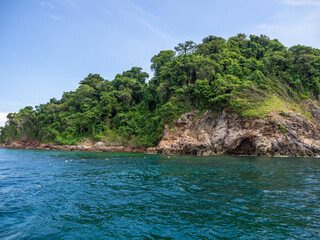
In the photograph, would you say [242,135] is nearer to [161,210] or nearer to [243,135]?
[243,135]

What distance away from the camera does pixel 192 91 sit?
164 feet

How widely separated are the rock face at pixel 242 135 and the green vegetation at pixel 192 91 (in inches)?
85.5

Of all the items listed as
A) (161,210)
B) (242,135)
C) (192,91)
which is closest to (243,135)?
(242,135)

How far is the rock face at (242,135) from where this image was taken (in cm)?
3719

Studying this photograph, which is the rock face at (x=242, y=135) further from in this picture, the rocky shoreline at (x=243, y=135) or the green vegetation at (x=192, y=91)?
the green vegetation at (x=192, y=91)

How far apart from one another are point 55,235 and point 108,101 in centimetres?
5754

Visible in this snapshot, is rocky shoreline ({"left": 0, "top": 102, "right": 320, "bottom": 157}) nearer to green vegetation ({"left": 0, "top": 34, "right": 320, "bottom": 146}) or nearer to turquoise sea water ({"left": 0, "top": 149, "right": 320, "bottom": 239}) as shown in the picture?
green vegetation ({"left": 0, "top": 34, "right": 320, "bottom": 146})

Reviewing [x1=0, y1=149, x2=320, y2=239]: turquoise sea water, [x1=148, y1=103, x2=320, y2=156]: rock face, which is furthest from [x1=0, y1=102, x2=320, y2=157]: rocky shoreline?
[x1=0, y1=149, x2=320, y2=239]: turquoise sea water

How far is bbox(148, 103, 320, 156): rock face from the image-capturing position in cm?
3719

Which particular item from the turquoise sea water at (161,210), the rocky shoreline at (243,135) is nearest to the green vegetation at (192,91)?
the rocky shoreline at (243,135)

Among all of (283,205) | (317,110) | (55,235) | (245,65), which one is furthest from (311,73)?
(55,235)

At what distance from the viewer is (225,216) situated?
796 centimetres

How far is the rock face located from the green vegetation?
7.13 ft

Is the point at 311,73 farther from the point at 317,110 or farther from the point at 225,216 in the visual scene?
the point at 225,216
